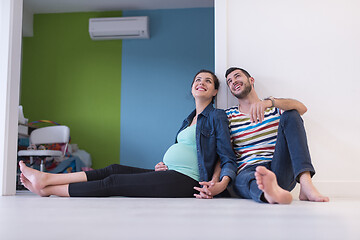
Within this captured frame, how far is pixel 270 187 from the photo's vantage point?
1.50 meters

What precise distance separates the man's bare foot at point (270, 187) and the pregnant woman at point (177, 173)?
43 centimetres

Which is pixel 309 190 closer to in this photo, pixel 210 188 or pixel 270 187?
pixel 270 187

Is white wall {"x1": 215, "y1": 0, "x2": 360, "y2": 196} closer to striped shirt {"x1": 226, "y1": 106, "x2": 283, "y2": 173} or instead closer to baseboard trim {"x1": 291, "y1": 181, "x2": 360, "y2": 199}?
baseboard trim {"x1": 291, "y1": 181, "x2": 360, "y2": 199}

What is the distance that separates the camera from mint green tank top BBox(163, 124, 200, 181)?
82.4 inches

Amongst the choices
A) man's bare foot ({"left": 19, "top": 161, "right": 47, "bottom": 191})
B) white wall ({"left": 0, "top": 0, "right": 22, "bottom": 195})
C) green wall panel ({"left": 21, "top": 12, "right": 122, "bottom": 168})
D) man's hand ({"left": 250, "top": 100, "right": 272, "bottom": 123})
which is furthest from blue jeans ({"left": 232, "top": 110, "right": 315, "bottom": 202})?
green wall panel ({"left": 21, "top": 12, "right": 122, "bottom": 168})

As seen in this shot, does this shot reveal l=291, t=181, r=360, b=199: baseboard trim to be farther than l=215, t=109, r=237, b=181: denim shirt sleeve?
Yes

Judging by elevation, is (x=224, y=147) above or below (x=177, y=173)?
above

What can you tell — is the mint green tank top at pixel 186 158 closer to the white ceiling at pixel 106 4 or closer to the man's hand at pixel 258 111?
the man's hand at pixel 258 111

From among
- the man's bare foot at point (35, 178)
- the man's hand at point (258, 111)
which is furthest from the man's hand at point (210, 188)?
the man's bare foot at point (35, 178)

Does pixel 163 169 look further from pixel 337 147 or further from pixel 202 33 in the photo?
pixel 202 33

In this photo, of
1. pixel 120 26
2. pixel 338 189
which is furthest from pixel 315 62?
pixel 120 26

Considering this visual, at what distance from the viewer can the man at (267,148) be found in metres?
1.63

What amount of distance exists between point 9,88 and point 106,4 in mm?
3226

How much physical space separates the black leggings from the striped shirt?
1.28ft
